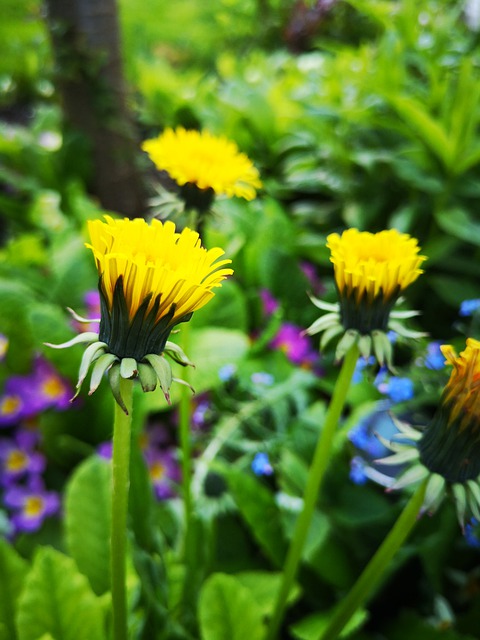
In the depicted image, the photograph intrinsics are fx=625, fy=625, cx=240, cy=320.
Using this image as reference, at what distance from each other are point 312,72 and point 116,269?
1.76 meters

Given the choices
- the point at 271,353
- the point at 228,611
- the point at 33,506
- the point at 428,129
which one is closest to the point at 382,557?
the point at 228,611

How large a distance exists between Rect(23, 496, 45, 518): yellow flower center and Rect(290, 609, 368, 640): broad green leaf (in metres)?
0.49

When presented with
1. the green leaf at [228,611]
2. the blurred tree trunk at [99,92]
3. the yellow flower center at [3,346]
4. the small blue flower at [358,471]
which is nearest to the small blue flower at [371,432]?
the small blue flower at [358,471]

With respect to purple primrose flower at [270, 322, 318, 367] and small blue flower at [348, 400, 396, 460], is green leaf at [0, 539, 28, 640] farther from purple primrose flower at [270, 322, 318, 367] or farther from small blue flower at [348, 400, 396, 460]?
purple primrose flower at [270, 322, 318, 367]

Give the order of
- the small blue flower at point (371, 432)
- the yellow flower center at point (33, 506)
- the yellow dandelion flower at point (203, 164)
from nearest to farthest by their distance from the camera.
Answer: the yellow dandelion flower at point (203, 164) → the small blue flower at point (371, 432) → the yellow flower center at point (33, 506)

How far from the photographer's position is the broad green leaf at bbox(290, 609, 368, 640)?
742 mm

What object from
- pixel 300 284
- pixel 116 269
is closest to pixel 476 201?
pixel 300 284

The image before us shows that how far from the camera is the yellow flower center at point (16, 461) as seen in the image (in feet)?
3.73

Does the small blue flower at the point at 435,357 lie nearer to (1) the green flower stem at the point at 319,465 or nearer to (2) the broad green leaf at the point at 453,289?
(2) the broad green leaf at the point at 453,289

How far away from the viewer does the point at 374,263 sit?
20.1 inches

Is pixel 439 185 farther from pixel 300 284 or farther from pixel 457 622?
pixel 457 622

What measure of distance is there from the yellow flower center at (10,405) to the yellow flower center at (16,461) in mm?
73

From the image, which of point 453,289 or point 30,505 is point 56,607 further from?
point 453,289

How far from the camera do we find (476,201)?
147 cm
